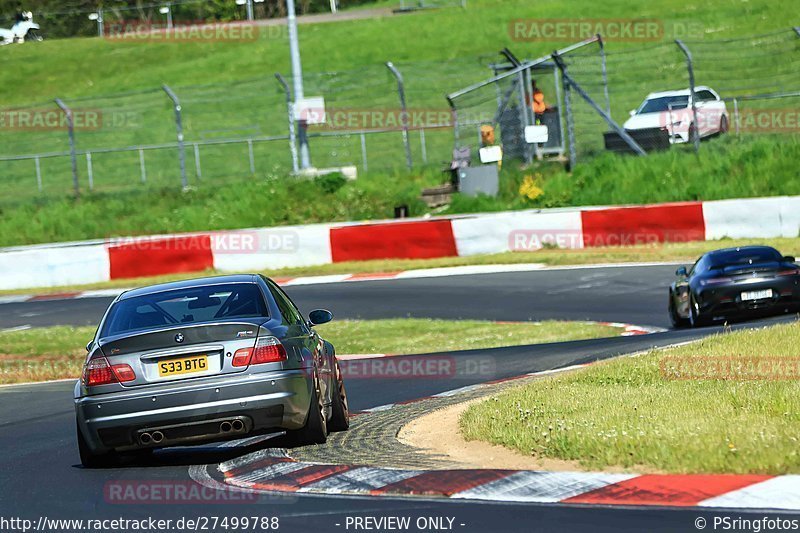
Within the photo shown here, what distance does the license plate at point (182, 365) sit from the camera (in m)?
9.12

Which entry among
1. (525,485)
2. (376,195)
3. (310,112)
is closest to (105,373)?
(525,485)

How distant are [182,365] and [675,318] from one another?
442 inches

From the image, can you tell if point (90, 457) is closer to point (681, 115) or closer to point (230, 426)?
point (230, 426)

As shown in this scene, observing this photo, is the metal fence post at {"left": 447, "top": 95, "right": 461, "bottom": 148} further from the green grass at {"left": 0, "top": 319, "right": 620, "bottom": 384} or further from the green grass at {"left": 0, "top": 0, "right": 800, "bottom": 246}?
the green grass at {"left": 0, "top": 319, "right": 620, "bottom": 384}

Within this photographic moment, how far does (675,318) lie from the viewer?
62.5ft

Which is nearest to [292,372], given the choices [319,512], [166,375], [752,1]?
[166,375]

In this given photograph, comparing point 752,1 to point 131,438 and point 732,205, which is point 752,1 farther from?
point 131,438

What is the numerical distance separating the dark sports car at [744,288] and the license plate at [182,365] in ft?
34.5

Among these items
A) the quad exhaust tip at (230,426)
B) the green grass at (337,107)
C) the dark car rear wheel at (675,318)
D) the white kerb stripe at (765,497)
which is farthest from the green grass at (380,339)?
the green grass at (337,107)

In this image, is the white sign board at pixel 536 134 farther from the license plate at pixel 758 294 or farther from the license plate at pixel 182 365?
the license plate at pixel 182 365

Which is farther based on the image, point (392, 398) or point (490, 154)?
point (490, 154)

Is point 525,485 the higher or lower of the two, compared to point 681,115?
lower

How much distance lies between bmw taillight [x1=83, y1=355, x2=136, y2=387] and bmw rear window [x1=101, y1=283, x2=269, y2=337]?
12.1 inches

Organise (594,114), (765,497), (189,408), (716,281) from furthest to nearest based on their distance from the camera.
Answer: (594,114) → (716,281) → (189,408) → (765,497)
